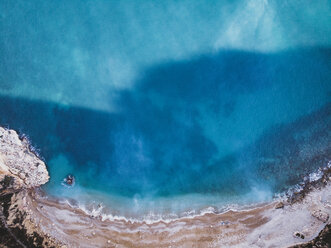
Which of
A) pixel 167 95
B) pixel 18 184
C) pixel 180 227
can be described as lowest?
pixel 180 227

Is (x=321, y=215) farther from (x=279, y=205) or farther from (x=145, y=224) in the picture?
(x=145, y=224)

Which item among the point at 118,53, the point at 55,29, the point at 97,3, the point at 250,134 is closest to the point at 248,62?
the point at 250,134

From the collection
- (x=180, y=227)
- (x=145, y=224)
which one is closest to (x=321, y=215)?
(x=180, y=227)

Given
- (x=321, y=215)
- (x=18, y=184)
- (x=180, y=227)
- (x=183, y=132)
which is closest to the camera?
→ (x=321, y=215)

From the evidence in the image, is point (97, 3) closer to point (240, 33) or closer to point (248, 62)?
point (240, 33)

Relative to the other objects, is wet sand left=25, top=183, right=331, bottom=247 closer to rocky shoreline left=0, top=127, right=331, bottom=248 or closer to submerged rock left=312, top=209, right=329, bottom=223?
rocky shoreline left=0, top=127, right=331, bottom=248

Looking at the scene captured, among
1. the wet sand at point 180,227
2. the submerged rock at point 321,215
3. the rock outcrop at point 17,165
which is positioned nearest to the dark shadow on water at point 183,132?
the rock outcrop at point 17,165

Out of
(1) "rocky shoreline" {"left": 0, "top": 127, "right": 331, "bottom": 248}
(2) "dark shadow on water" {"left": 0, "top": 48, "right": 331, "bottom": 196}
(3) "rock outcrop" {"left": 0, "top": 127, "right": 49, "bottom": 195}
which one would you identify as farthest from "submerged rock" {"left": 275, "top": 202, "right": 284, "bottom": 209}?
(3) "rock outcrop" {"left": 0, "top": 127, "right": 49, "bottom": 195}
